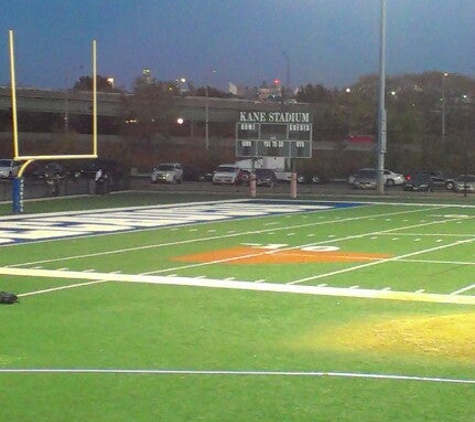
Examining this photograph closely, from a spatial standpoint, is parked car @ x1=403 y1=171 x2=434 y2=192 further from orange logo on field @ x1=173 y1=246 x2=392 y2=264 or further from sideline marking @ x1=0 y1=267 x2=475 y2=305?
sideline marking @ x1=0 y1=267 x2=475 y2=305

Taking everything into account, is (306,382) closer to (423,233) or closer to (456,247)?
(456,247)

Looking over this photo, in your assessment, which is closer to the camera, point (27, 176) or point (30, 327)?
point (30, 327)

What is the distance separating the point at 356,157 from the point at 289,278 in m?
60.8

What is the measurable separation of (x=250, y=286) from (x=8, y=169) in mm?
43249

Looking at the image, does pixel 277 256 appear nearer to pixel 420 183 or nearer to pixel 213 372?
pixel 213 372

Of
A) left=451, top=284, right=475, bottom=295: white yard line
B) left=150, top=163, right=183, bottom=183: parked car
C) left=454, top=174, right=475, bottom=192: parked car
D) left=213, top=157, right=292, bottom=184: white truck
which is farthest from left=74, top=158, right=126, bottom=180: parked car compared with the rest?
left=451, top=284, right=475, bottom=295: white yard line

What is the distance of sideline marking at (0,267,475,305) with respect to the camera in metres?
14.6

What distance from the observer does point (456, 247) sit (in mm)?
22234

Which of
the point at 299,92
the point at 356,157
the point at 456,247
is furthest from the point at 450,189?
the point at 299,92

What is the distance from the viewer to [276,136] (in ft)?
148

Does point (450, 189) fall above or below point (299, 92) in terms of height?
below

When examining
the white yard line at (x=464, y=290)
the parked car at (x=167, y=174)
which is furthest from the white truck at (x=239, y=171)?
the white yard line at (x=464, y=290)

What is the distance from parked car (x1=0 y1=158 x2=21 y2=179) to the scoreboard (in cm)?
1611

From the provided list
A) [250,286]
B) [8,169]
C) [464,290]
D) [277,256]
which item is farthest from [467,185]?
[250,286]
